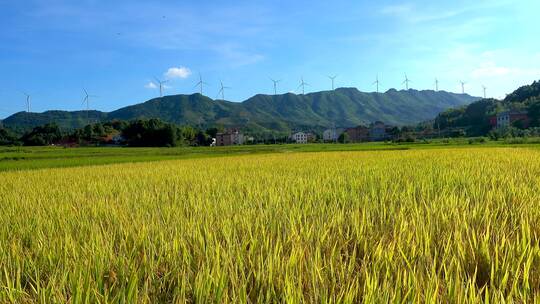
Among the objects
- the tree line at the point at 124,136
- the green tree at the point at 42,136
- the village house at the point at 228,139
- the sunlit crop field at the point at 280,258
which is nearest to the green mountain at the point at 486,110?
the village house at the point at 228,139

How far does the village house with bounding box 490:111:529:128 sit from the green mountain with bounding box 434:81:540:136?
1.06 meters

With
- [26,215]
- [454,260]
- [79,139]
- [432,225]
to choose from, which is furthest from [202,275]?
[79,139]

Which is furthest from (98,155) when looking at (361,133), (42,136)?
(361,133)

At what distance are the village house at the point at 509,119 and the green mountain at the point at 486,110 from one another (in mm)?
1058

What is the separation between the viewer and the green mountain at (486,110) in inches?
3593

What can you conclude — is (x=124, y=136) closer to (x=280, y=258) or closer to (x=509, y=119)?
(x=509, y=119)

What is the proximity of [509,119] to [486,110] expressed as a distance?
56.5 feet

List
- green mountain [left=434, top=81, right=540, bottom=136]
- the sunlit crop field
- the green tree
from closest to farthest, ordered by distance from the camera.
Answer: the sunlit crop field → the green tree → green mountain [left=434, top=81, right=540, bottom=136]

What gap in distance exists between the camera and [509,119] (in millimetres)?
88062

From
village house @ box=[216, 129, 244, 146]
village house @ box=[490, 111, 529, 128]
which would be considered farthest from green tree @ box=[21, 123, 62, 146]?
village house @ box=[490, 111, 529, 128]

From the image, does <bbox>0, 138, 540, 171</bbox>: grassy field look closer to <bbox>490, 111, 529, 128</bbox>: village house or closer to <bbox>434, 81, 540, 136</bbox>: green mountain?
<bbox>490, 111, 529, 128</bbox>: village house

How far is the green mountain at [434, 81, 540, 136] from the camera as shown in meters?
91.2

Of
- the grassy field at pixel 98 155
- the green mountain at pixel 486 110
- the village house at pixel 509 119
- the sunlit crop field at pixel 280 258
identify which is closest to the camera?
the sunlit crop field at pixel 280 258

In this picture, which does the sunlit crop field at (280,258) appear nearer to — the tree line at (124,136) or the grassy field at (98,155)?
the grassy field at (98,155)
